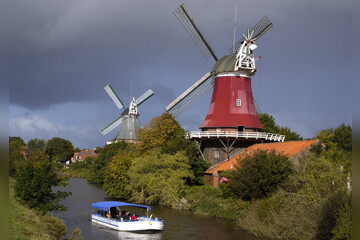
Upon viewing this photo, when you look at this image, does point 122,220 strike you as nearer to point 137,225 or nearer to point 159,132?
point 137,225

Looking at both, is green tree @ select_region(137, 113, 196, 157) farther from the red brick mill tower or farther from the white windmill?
the white windmill

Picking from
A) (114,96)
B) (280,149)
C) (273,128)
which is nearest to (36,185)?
(280,149)

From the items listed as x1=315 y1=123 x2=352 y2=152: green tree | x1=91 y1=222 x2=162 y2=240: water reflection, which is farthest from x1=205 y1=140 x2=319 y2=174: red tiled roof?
x1=315 y1=123 x2=352 y2=152: green tree

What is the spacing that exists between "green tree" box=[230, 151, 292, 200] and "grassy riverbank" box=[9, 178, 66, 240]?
42.6ft

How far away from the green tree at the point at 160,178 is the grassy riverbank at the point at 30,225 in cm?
1601

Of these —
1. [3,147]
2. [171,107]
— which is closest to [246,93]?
[171,107]

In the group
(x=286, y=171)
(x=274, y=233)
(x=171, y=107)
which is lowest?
(x=274, y=233)

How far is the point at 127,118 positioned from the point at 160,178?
5148 cm

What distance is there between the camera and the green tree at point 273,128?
52544 mm

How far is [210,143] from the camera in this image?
44531 mm

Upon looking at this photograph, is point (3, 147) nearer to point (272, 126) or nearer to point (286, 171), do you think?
point (286, 171)

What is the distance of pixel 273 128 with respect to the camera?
53656mm

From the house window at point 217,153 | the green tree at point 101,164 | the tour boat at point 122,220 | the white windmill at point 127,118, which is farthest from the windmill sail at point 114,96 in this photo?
the tour boat at point 122,220

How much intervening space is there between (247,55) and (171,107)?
11.2 meters
